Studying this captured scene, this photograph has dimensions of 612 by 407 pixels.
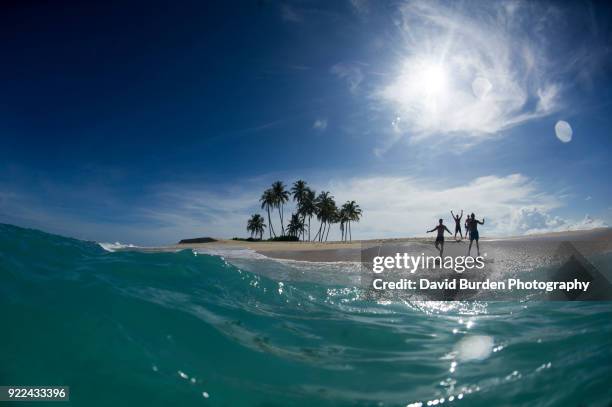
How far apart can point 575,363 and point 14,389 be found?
18.9 ft

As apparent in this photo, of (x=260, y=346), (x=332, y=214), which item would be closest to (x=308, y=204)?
(x=332, y=214)

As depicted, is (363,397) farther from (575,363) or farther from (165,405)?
(575,363)

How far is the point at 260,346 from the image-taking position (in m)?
4.61

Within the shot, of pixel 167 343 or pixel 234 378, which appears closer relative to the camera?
pixel 234 378

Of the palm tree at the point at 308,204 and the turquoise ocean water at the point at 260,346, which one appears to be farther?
the palm tree at the point at 308,204

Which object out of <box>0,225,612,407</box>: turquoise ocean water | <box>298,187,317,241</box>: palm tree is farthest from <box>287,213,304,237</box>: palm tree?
<box>0,225,612,407</box>: turquoise ocean water

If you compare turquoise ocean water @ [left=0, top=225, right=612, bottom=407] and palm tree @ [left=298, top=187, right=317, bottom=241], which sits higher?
palm tree @ [left=298, top=187, right=317, bottom=241]

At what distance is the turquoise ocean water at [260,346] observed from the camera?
320 centimetres

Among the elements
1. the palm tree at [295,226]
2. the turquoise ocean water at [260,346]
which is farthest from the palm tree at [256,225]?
the turquoise ocean water at [260,346]

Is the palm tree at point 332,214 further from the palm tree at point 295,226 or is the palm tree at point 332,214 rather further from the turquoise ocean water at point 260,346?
the turquoise ocean water at point 260,346

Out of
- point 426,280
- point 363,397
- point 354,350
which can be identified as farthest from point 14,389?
point 426,280

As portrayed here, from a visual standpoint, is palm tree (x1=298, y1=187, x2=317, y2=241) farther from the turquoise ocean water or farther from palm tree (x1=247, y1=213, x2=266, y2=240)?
the turquoise ocean water

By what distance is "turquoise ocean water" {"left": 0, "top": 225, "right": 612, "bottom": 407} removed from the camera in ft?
10.5

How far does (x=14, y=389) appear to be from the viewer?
9.84 ft
